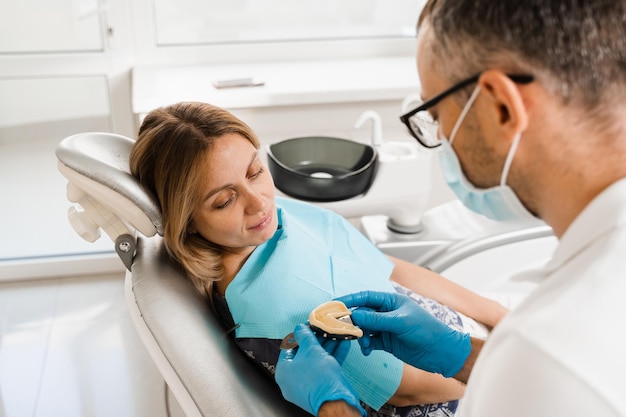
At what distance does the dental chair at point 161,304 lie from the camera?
3.88ft

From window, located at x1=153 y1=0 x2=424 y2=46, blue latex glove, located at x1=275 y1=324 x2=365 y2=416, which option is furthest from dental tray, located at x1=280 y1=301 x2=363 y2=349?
window, located at x1=153 y1=0 x2=424 y2=46

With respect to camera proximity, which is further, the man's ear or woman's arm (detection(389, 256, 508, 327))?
woman's arm (detection(389, 256, 508, 327))

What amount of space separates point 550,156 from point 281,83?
1.80 metres

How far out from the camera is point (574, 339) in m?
0.73

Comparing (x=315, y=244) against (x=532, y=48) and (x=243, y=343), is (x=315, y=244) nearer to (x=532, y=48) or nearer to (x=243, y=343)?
(x=243, y=343)

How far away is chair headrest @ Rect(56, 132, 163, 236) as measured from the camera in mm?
1272

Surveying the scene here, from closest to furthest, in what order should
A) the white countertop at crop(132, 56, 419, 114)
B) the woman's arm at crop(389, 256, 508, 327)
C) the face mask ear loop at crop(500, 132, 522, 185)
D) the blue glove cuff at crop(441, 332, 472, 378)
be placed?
the face mask ear loop at crop(500, 132, 522, 185) < the blue glove cuff at crop(441, 332, 472, 378) < the woman's arm at crop(389, 256, 508, 327) < the white countertop at crop(132, 56, 419, 114)

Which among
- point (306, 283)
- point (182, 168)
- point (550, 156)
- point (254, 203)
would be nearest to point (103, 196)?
point (182, 168)

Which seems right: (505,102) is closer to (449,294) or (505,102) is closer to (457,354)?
(457,354)

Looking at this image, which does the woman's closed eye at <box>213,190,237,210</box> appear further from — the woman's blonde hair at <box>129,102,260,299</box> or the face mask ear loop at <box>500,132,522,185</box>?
the face mask ear loop at <box>500,132,522,185</box>

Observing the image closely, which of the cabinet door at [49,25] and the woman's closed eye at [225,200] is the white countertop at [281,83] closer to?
the cabinet door at [49,25]

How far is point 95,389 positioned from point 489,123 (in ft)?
6.02

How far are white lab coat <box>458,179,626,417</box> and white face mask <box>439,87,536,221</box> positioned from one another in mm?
120

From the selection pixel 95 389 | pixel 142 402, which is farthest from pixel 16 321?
pixel 142 402
